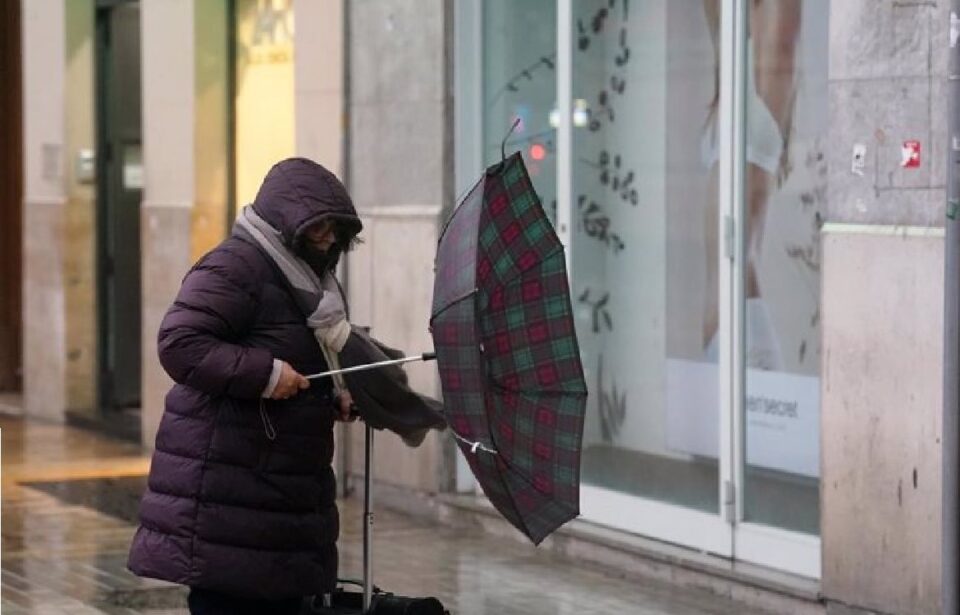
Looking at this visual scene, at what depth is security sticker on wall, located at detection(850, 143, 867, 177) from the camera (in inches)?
330

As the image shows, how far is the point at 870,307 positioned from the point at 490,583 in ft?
7.81

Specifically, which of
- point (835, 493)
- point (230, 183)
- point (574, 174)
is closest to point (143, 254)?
point (230, 183)

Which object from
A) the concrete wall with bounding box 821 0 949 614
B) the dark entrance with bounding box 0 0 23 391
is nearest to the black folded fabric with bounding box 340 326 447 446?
the concrete wall with bounding box 821 0 949 614

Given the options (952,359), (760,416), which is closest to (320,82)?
(760,416)

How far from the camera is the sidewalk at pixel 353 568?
923 centimetres

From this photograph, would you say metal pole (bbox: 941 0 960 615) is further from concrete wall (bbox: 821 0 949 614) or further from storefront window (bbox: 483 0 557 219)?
storefront window (bbox: 483 0 557 219)

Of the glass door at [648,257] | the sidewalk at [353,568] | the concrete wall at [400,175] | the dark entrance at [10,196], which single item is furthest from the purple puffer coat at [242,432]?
the dark entrance at [10,196]

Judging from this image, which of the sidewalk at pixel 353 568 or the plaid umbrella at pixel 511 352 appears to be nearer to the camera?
the plaid umbrella at pixel 511 352

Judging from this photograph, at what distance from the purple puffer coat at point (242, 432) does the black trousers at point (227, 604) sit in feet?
0.27

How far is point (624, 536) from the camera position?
33.5ft

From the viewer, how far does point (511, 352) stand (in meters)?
5.89

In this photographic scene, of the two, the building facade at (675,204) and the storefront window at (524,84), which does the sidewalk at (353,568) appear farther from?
the storefront window at (524,84)

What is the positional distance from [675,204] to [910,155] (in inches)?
85.4

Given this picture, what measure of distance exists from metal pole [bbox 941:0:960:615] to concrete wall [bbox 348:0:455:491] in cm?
517
